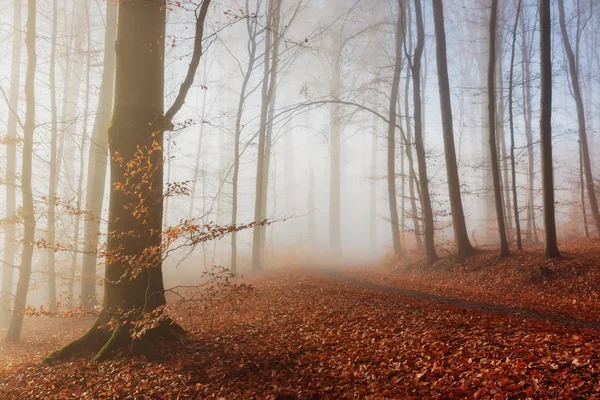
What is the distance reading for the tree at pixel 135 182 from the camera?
5.71 meters

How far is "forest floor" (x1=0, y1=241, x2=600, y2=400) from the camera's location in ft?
12.6

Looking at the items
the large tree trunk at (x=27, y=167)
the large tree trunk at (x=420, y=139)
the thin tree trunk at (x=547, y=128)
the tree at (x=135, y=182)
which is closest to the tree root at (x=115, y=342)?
the tree at (x=135, y=182)

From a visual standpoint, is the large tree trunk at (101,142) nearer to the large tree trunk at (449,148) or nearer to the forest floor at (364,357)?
the forest floor at (364,357)

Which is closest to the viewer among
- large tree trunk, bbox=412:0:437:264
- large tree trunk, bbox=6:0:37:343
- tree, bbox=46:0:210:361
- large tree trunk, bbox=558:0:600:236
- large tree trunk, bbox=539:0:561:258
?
tree, bbox=46:0:210:361

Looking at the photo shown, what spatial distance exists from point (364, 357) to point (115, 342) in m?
3.71

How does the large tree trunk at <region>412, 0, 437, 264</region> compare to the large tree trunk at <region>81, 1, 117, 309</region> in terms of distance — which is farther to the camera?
the large tree trunk at <region>412, 0, 437, 264</region>

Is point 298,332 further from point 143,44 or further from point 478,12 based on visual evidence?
point 478,12

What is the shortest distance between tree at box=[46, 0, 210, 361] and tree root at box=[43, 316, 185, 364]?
1 cm

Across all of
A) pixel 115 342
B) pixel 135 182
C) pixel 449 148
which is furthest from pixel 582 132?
pixel 115 342

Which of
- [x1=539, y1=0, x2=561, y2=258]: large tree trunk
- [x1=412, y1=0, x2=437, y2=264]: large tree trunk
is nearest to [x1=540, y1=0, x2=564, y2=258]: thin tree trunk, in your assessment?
[x1=539, y1=0, x2=561, y2=258]: large tree trunk

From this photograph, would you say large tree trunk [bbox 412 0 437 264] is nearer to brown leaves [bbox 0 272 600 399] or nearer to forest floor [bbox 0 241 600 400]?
forest floor [bbox 0 241 600 400]

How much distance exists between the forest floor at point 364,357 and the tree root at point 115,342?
186mm

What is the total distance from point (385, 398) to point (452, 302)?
4497 millimetres

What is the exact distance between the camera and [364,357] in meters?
4.86
